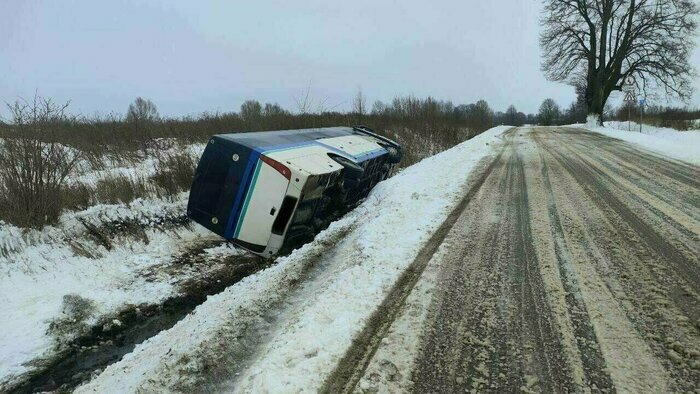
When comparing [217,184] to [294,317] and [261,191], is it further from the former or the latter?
[294,317]

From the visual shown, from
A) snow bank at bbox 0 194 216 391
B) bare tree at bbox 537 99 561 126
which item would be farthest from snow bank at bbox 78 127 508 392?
bare tree at bbox 537 99 561 126

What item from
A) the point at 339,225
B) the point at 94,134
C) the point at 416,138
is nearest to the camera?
the point at 339,225

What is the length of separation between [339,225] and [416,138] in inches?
610

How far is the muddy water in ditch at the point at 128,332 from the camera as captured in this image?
3.95 meters

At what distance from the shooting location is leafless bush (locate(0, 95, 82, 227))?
6.77 metres

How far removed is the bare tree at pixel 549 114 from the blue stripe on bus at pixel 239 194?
83.2m

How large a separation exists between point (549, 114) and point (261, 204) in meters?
86.9

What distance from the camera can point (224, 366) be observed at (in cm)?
333

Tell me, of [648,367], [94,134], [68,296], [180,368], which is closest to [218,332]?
[180,368]

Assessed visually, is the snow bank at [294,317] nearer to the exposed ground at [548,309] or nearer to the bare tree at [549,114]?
the exposed ground at [548,309]

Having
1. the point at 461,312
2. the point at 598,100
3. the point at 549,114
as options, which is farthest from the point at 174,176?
the point at 549,114

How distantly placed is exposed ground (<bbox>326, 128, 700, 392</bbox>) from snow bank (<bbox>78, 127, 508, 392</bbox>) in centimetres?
23

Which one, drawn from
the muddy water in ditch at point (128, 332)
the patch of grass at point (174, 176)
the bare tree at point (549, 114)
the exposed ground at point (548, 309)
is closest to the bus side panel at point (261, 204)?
the muddy water in ditch at point (128, 332)

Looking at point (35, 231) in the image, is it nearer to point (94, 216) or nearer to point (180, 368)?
point (94, 216)
